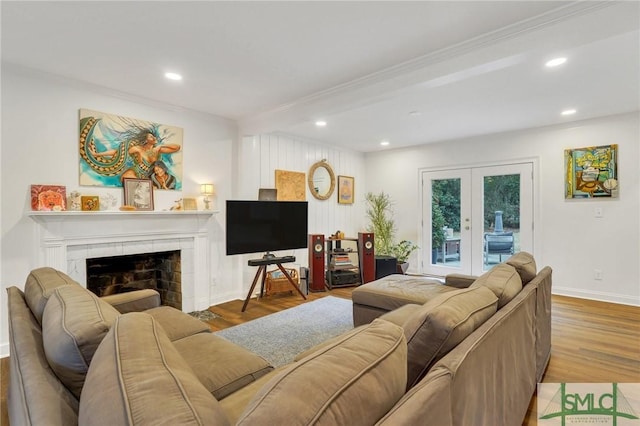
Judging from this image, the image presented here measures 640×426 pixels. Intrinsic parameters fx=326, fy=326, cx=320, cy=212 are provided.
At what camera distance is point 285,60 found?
2.64 m

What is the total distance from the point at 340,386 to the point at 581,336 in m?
3.46

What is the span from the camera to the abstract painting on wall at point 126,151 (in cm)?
312

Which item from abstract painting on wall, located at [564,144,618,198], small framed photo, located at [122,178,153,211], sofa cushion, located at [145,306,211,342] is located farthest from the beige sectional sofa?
abstract painting on wall, located at [564,144,618,198]

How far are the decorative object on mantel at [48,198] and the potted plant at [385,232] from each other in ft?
13.9

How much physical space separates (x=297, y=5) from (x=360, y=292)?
2274 millimetres

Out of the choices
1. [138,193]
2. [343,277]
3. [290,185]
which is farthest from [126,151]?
[343,277]

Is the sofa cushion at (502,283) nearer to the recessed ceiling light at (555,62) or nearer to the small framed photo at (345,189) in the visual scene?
the recessed ceiling light at (555,62)

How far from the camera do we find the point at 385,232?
5996 mm

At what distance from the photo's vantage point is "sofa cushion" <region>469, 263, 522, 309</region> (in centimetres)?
166

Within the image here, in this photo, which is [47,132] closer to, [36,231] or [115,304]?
[36,231]

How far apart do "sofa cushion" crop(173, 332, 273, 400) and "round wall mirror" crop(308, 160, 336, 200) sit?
3.92 metres

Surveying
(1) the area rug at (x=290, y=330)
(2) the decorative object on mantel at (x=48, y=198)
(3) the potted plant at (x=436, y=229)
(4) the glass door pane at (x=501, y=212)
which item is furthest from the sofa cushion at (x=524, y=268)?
(2) the decorative object on mantel at (x=48, y=198)

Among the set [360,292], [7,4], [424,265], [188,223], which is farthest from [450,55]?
[424,265]

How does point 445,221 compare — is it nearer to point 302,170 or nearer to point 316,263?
point 316,263
